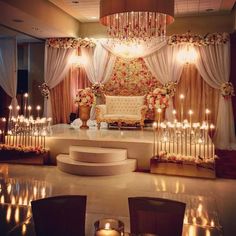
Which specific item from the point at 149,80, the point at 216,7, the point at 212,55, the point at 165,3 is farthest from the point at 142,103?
the point at 165,3

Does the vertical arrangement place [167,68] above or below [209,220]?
above

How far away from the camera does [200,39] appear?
29.1 feet

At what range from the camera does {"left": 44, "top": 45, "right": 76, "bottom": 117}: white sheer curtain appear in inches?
395

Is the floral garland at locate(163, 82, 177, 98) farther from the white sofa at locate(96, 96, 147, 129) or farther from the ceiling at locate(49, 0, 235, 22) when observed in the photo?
the ceiling at locate(49, 0, 235, 22)

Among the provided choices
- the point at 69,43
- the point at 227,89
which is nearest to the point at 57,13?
the point at 69,43

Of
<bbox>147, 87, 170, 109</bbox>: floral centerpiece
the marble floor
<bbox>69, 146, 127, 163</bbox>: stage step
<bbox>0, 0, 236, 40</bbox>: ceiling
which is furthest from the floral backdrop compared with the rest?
the marble floor

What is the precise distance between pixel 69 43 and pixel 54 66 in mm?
872

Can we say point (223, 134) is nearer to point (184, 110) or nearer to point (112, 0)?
point (184, 110)

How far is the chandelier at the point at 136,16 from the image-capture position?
13.3 feet

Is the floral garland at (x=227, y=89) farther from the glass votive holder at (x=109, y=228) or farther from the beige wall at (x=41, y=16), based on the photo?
the glass votive holder at (x=109, y=228)

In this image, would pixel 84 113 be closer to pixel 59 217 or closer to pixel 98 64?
pixel 98 64

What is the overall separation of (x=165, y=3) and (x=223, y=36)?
5058 mm

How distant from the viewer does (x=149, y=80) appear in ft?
31.3

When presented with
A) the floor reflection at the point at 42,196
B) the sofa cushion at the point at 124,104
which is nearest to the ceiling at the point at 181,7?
the sofa cushion at the point at 124,104
